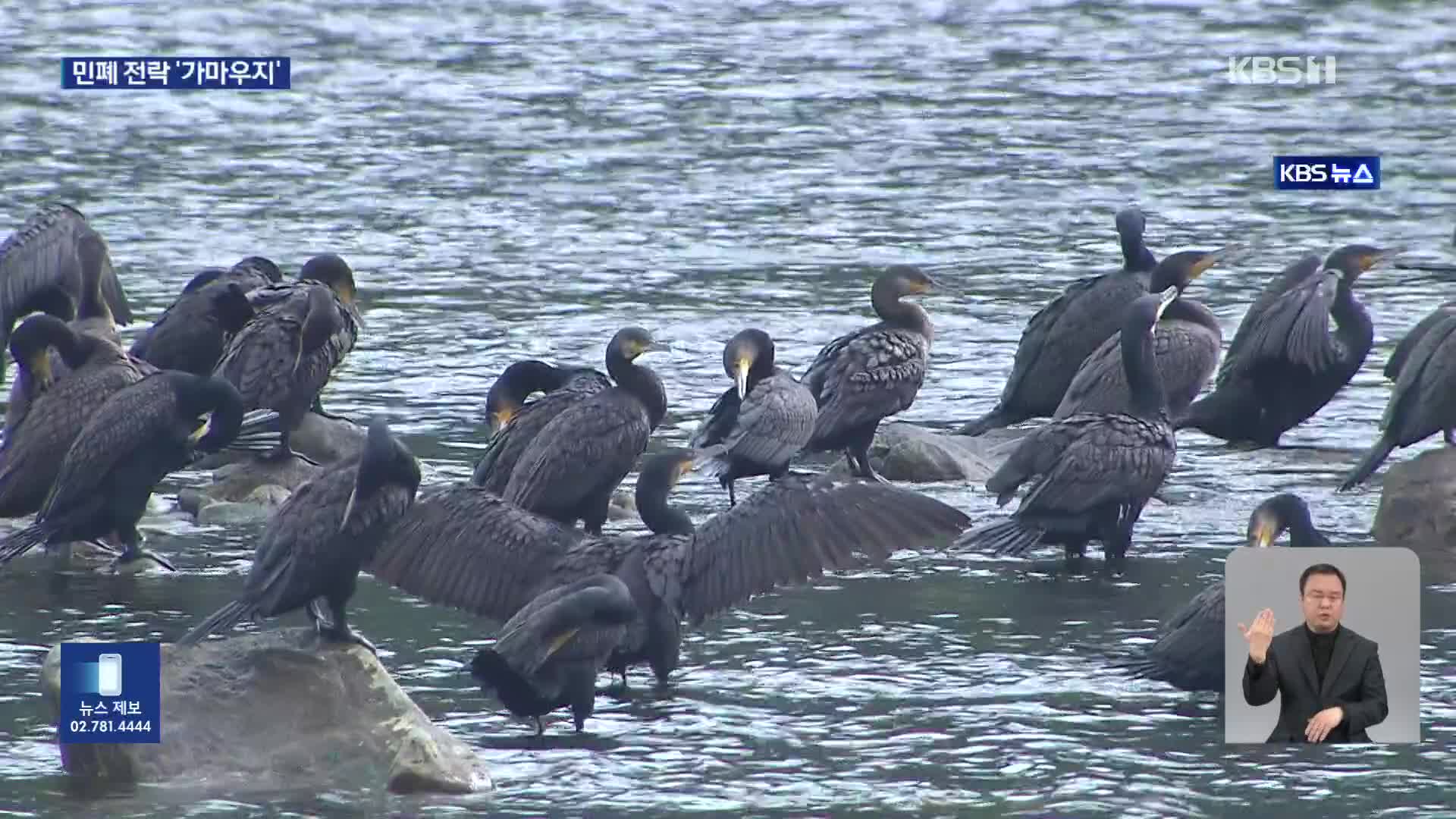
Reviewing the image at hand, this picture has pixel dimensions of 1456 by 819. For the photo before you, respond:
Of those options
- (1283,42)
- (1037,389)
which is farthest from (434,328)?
(1283,42)

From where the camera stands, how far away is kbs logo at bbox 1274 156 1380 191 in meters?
23.5

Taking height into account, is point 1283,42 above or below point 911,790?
above

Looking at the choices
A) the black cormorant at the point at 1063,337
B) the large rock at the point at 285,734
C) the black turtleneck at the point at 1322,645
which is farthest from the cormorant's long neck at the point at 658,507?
the black cormorant at the point at 1063,337

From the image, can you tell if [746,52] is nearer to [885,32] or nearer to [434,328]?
[885,32]

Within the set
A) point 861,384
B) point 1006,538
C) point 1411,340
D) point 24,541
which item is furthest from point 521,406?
point 1411,340

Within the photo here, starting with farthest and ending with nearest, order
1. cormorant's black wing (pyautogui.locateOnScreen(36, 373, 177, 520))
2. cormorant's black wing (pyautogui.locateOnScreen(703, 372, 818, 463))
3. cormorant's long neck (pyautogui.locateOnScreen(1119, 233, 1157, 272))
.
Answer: cormorant's long neck (pyautogui.locateOnScreen(1119, 233, 1157, 272))
cormorant's black wing (pyautogui.locateOnScreen(703, 372, 818, 463))
cormorant's black wing (pyautogui.locateOnScreen(36, 373, 177, 520))

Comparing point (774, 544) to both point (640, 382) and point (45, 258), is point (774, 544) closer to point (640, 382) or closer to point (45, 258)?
point (640, 382)

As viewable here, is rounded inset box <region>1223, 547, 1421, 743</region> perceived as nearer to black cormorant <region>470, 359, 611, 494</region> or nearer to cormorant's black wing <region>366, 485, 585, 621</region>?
cormorant's black wing <region>366, 485, 585, 621</region>

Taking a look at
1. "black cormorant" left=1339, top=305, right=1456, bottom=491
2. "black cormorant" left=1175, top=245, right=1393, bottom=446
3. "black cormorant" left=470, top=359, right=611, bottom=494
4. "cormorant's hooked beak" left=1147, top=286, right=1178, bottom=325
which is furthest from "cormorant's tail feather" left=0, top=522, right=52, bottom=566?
"black cormorant" left=1339, top=305, right=1456, bottom=491

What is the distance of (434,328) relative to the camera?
63.1 ft

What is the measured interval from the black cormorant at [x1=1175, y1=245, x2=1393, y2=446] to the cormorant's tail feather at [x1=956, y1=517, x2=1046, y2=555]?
2612mm

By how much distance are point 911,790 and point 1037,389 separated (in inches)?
228

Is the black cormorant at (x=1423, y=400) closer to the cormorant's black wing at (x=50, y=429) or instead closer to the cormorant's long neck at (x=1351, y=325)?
the cormorant's long neck at (x=1351, y=325)

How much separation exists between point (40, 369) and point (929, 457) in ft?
15.0
